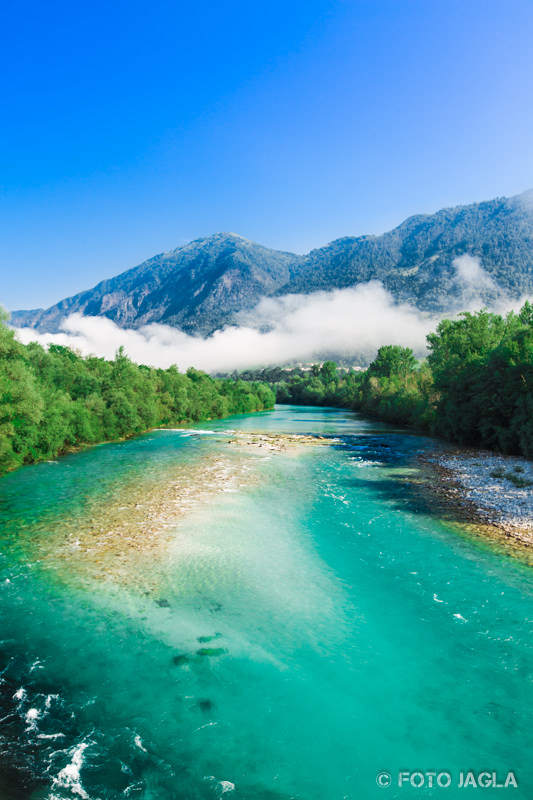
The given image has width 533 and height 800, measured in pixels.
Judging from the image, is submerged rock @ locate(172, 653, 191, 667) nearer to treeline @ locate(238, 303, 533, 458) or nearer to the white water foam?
the white water foam

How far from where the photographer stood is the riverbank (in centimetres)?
2128

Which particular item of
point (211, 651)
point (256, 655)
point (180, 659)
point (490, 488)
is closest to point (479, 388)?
point (490, 488)

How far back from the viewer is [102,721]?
8.73 metres

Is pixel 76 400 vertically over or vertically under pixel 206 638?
over

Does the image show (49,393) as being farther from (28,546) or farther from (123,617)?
(123,617)

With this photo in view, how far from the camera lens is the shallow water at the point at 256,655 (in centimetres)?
775

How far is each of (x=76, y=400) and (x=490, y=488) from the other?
154ft

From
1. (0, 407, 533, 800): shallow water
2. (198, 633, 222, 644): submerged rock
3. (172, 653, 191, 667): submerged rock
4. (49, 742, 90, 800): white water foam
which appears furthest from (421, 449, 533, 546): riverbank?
(49, 742, 90, 800): white water foam

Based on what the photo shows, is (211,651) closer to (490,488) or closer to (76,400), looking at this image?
(490,488)

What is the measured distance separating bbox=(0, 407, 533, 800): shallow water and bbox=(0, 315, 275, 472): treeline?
11.9 meters

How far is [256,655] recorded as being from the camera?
→ 11094 millimetres

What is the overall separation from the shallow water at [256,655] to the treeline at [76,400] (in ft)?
39.0

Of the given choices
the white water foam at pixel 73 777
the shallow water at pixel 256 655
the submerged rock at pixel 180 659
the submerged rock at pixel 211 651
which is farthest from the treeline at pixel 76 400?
the white water foam at pixel 73 777

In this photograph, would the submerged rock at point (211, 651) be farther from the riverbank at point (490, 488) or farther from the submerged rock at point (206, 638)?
the riverbank at point (490, 488)
